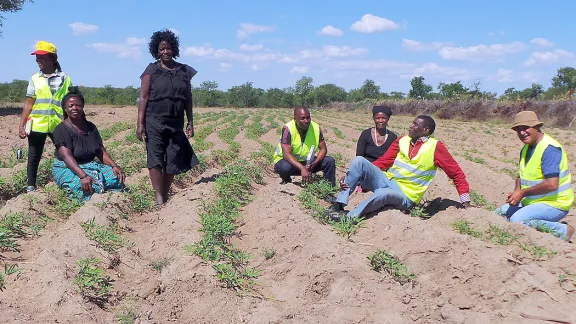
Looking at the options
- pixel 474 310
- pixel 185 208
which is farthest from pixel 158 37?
pixel 474 310

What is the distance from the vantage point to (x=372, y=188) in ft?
17.7

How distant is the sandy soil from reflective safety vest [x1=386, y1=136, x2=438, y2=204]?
0.49m

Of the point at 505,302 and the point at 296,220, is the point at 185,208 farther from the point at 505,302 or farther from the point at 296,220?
the point at 505,302

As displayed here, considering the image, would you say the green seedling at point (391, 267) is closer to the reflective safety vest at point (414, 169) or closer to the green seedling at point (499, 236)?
the green seedling at point (499, 236)

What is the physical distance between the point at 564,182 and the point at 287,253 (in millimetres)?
2747

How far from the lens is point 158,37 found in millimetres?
5715

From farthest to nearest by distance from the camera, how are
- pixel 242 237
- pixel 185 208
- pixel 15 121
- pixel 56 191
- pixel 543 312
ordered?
pixel 15 121, pixel 56 191, pixel 185 208, pixel 242 237, pixel 543 312

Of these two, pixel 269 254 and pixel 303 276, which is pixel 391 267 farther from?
pixel 269 254

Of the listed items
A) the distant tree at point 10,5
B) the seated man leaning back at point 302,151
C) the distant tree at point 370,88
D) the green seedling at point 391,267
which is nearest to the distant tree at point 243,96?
the distant tree at point 370,88

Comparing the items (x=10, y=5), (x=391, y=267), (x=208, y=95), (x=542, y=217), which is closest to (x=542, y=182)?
(x=542, y=217)

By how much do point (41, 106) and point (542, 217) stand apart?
5.48 metres

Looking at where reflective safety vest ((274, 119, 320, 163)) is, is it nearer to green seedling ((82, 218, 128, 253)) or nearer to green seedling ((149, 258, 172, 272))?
green seedling ((82, 218, 128, 253))

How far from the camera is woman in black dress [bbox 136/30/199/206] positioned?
5594mm

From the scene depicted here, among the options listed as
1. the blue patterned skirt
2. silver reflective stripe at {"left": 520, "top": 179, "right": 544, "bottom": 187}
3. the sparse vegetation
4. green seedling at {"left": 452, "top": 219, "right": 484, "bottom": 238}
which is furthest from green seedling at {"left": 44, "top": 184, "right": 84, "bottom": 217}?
silver reflective stripe at {"left": 520, "top": 179, "right": 544, "bottom": 187}
